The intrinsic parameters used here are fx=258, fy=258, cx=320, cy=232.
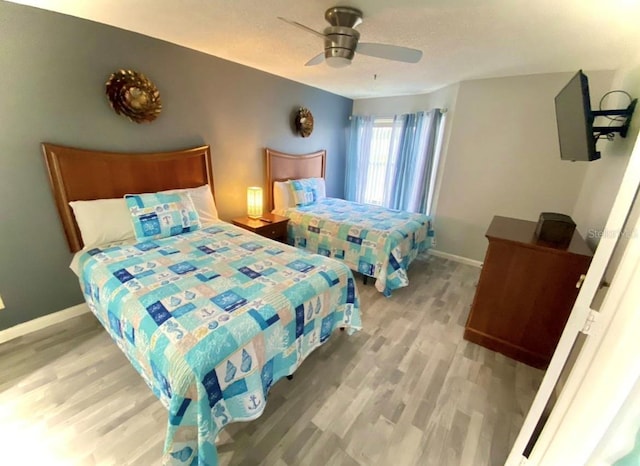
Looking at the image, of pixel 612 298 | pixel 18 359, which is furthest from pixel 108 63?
pixel 612 298

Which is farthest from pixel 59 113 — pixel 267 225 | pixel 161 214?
pixel 267 225

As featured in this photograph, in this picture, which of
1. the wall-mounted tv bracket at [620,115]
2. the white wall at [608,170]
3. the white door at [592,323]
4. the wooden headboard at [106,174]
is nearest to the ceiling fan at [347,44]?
the wall-mounted tv bracket at [620,115]

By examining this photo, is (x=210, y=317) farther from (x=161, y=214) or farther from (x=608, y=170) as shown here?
(x=608, y=170)

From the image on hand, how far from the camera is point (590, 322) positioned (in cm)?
87

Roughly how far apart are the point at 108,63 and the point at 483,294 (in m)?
3.46

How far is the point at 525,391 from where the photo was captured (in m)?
1.68

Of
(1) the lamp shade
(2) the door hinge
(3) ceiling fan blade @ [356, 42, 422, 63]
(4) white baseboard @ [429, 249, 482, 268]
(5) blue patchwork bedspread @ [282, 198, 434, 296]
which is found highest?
(3) ceiling fan blade @ [356, 42, 422, 63]

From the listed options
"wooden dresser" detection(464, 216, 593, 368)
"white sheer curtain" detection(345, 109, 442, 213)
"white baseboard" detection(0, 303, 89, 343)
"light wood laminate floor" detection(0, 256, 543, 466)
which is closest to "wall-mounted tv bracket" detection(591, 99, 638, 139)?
"wooden dresser" detection(464, 216, 593, 368)

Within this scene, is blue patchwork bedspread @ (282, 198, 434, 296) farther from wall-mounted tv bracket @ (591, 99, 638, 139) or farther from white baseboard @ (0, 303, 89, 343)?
white baseboard @ (0, 303, 89, 343)

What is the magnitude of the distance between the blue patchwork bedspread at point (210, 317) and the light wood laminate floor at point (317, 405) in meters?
0.26

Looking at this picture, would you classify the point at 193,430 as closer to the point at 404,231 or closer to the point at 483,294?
the point at 483,294

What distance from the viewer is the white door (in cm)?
76

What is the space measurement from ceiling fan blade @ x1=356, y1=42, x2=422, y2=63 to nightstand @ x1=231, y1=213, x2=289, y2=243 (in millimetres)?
1903

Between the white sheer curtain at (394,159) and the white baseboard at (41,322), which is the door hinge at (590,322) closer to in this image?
the white sheer curtain at (394,159)
